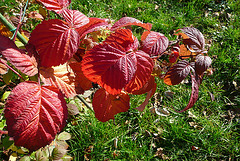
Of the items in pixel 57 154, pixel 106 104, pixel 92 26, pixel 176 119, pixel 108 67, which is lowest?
pixel 176 119

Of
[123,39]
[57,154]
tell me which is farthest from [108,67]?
[57,154]

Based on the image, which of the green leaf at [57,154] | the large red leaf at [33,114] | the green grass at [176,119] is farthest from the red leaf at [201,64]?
the green grass at [176,119]

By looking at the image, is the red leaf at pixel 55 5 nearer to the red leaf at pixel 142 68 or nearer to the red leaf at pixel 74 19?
the red leaf at pixel 74 19

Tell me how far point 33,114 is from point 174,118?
1684mm

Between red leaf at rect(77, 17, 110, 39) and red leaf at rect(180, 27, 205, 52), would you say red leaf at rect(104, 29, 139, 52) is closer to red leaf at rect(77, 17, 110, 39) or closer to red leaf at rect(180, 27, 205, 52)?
red leaf at rect(77, 17, 110, 39)

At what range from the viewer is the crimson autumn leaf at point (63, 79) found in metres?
0.79

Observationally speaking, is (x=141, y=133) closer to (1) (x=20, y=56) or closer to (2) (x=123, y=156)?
(2) (x=123, y=156)

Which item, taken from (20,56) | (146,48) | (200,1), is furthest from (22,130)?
(200,1)

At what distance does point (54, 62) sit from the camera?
27.8 inches

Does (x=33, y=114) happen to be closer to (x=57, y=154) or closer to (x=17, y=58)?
(x=17, y=58)

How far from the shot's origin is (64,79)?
863mm

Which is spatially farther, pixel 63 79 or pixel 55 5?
pixel 63 79

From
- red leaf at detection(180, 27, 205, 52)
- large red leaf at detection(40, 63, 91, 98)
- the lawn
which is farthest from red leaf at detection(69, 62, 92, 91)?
the lawn

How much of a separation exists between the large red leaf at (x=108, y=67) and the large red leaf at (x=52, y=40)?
3.0 inches
